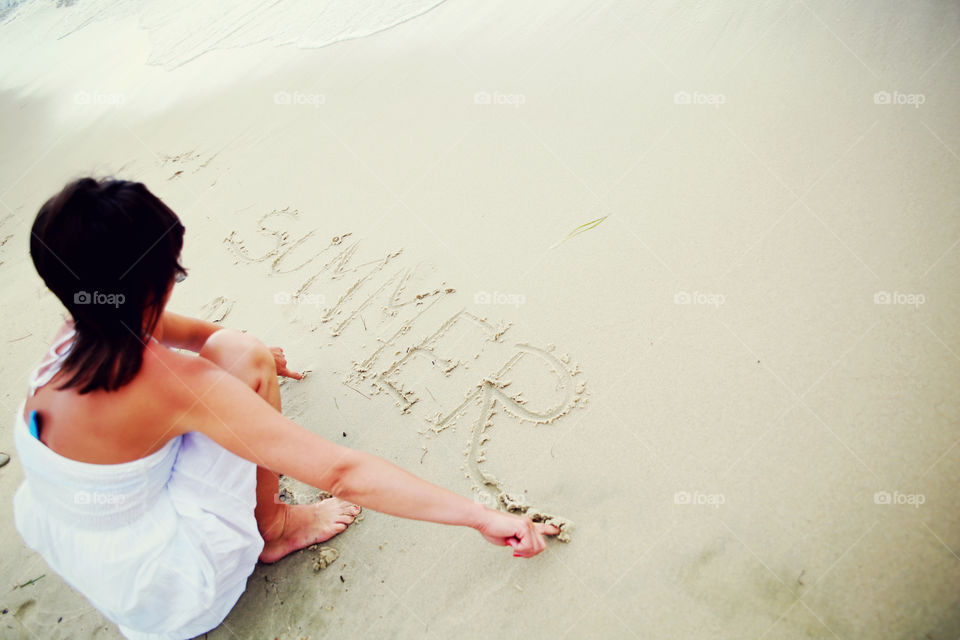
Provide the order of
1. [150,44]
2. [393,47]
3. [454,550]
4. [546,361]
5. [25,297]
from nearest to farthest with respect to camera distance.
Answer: [454,550] < [546,361] < [25,297] < [393,47] < [150,44]

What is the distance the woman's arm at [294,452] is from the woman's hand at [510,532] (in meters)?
0.07

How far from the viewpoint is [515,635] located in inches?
59.6

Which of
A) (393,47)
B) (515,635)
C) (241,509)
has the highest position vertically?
(393,47)

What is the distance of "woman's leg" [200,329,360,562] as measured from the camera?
1613 mm

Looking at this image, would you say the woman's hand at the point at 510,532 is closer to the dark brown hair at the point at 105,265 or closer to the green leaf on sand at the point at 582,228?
the dark brown hair at the point at 105,265

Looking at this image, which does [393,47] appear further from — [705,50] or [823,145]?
[823,145]

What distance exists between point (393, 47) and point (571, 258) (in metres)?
2.76

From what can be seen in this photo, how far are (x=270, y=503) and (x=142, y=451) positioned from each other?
52cm

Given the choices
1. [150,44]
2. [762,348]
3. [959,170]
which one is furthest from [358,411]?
[150,44]

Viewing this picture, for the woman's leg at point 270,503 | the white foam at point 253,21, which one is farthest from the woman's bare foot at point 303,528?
the white foam at point 253,21

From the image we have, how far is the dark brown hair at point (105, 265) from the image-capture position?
1.10 m

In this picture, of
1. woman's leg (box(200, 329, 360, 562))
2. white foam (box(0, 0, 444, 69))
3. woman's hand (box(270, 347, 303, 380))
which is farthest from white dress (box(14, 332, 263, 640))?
white foam (box(0, 0, 444, 69))

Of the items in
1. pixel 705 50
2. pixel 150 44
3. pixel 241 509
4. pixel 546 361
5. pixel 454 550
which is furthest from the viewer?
pixel 150 44

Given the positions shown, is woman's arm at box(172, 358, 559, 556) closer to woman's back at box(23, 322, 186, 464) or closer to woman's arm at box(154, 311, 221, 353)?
woman's back at box(23, 322, 186, 464)
